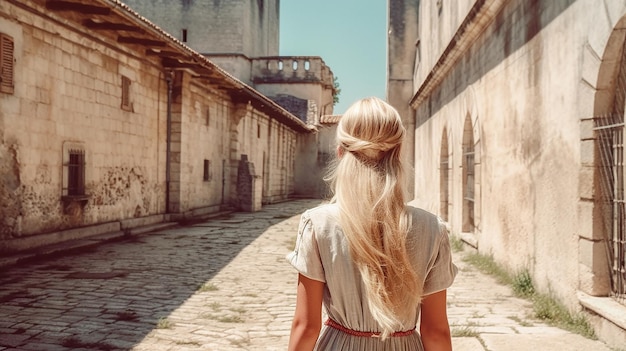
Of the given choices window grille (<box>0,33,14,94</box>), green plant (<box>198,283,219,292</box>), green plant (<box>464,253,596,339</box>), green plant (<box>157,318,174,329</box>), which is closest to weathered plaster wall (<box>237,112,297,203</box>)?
window grille (<box>0,33,14,94</box>)

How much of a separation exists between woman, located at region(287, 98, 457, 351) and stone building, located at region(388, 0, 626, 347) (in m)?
2.95

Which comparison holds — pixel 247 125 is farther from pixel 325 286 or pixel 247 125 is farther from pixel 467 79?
pixel 325 286

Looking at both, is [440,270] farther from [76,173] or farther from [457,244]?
[76,173]

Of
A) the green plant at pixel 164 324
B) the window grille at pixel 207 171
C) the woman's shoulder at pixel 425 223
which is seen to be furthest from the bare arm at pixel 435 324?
the window grille at pixel 207 171

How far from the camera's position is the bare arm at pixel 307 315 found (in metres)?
1.78

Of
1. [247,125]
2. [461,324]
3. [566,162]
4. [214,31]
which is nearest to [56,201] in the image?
Answer: [461,324]

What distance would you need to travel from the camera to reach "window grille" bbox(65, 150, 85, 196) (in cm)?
985

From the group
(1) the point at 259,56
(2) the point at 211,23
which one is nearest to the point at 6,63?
(2) the point at 211,23

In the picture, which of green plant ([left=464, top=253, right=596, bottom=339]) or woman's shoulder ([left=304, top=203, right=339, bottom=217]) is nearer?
woman's shoulder ([left=304, top=203, right=339, bottom=217])

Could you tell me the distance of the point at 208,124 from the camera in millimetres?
16984

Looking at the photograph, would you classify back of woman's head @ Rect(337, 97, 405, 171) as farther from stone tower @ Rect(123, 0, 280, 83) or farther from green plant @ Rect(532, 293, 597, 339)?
stone tower @ Rect(123, 0, 280, 83)

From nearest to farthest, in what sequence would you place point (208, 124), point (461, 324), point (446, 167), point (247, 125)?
point (461, 324) < point (446, 167) < point (208, 124) < point (247, 125)

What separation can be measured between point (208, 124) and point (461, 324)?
13.2 metres

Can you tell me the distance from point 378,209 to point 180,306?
4.47 m
